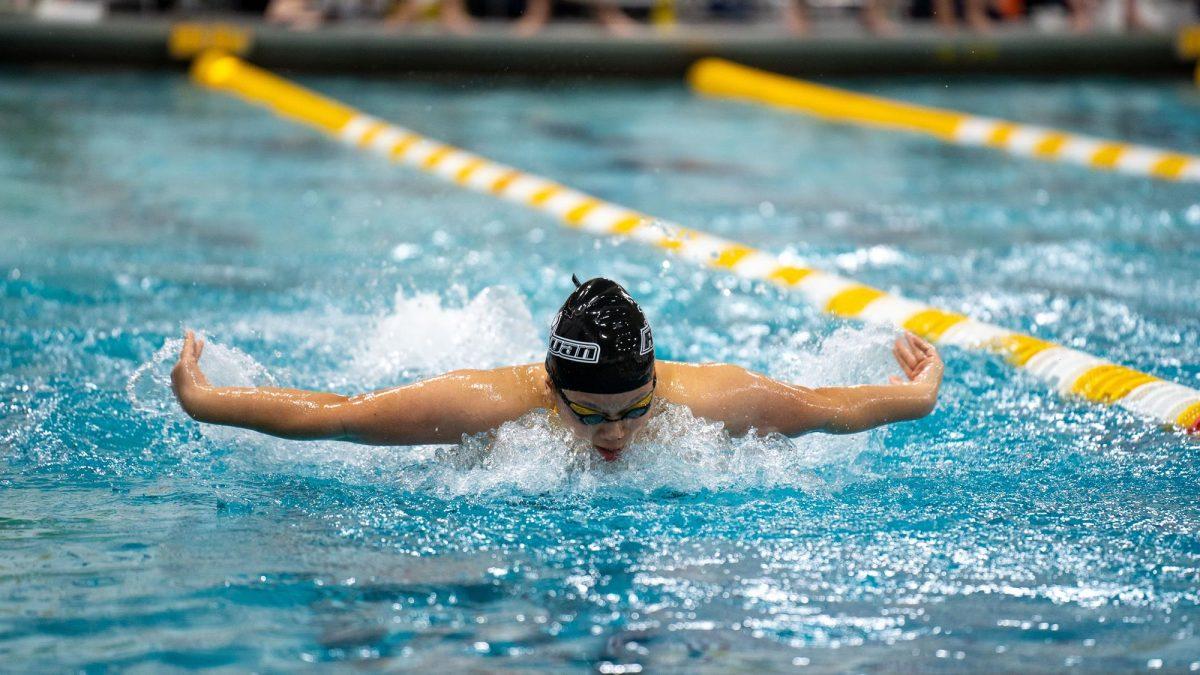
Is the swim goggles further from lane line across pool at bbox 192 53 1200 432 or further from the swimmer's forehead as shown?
lane line across pool at bbox 192 53 1200 432

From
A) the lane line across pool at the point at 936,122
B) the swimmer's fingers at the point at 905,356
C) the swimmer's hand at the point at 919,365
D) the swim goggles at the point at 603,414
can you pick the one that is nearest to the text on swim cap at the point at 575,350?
the swim goggles at the point at 603,414

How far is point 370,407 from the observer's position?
3369 mm

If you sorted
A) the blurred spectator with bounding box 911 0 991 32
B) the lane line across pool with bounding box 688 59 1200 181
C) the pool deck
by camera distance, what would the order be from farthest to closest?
the blurred spectator with bounding box 911 0 991 32, the pool deck, the lane line across pool with bounding box 688 59 1200 181

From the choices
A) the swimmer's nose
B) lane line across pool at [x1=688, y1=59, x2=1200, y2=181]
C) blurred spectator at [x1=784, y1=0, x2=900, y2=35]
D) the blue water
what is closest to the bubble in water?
the blue water

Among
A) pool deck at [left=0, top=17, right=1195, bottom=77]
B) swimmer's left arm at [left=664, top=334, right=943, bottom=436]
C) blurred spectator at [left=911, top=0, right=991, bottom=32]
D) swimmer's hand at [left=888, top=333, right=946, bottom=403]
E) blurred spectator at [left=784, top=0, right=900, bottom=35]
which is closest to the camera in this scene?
swimmer's left arm at [left=664, top=334, right=943, bottom=436]

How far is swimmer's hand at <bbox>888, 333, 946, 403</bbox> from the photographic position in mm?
3713

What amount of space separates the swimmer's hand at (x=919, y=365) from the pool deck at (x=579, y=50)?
8.54 m

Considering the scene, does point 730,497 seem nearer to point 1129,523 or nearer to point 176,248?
point 1129,523

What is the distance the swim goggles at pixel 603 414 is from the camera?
11.1 ft

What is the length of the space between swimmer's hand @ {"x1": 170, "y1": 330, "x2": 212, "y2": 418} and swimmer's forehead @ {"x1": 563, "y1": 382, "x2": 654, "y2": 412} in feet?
2.83

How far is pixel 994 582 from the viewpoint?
3.11m

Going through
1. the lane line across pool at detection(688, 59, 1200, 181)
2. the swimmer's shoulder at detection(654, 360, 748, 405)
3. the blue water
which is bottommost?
the blue water

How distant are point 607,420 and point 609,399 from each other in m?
0.09

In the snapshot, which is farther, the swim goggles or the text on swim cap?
the swim goggles
